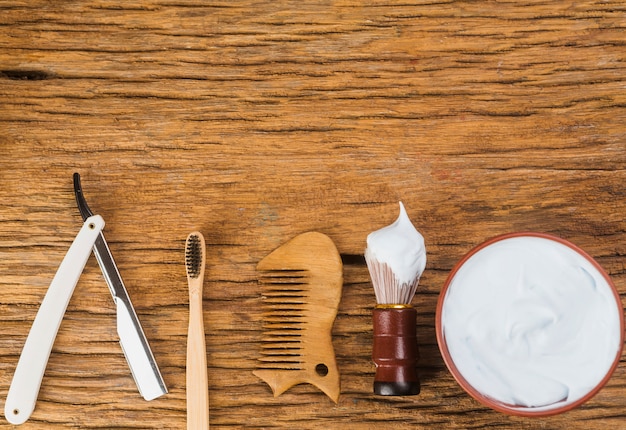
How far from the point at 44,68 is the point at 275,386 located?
2.11 feet

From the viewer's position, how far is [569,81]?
3.43 feet

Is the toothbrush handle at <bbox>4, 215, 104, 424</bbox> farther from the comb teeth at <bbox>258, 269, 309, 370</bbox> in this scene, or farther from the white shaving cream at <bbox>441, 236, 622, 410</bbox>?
the white shaving cream at <bbox>441, 236, 622, 410</bbox>

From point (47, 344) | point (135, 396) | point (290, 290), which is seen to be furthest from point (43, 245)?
point (290, 290)

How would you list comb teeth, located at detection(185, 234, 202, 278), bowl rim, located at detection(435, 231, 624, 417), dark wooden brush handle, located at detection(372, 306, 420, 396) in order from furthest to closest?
comb teeth, located at detection(185, 234, 202, 278) < dark wooden brush handle, located at detection(372, 306, 420, 396) < bowl rim, located at detection(435, 231, 624, 417)

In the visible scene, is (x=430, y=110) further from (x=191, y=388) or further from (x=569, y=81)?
(x=191, y=388)

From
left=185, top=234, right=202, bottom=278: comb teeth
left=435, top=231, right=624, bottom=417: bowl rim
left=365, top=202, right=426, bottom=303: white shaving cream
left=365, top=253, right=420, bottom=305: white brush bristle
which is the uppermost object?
left=185, top=234, right=202, bottom=278: comb teeth

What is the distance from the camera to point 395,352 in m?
0.91

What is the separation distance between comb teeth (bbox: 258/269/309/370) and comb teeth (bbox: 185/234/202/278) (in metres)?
0.10

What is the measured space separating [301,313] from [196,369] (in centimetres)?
18

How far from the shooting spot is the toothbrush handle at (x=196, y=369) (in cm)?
99

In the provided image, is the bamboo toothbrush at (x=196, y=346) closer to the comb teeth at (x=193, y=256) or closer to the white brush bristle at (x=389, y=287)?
the comb teeth at (x=193, y=256)

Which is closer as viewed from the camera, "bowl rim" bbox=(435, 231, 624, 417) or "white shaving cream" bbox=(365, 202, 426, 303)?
"bowl rim" bbox=(435, 231, 624, 417)

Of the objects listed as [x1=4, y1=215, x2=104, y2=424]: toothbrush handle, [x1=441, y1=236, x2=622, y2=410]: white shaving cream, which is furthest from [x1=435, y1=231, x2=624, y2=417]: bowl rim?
[x1=4, y1=215, x2=104, y2=424]: toothbrush handle

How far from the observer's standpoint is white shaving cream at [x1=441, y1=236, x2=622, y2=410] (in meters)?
0.82
